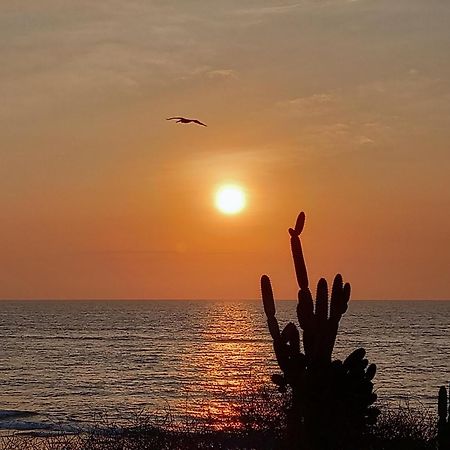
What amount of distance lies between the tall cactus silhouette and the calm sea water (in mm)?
25276

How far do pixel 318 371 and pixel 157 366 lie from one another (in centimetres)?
7333

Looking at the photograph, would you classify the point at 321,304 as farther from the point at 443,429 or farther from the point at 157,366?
the point at 157,366

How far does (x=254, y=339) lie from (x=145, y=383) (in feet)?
210

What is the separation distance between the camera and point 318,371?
1920 cm

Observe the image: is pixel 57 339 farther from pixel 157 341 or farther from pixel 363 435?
pixel 363 435

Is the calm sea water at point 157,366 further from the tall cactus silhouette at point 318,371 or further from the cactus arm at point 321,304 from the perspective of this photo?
the cactus arm at point 321,304

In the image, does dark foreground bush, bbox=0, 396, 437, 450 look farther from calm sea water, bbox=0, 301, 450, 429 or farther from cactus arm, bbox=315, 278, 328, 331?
calm sea water, bbox=0, 301, 450, 429

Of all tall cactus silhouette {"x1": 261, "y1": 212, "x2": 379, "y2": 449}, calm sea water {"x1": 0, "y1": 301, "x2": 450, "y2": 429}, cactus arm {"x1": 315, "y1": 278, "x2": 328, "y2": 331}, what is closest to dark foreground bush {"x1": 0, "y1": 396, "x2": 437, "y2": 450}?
tall cactus silhouette {"x1": 261, "y1": 212, "x2": 379, "y2": 449}

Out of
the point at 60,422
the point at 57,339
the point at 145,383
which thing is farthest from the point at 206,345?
the point at 60,422

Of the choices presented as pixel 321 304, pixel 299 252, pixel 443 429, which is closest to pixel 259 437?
pixel 443 429

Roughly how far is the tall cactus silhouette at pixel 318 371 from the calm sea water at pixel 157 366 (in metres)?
25.3

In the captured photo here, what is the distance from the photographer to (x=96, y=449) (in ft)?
71.0

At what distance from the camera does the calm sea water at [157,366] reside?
60.1 m

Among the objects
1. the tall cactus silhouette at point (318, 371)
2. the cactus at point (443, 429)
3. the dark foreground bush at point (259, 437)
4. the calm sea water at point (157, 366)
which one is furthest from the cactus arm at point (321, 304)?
the calm sea water at point (157, 366)
